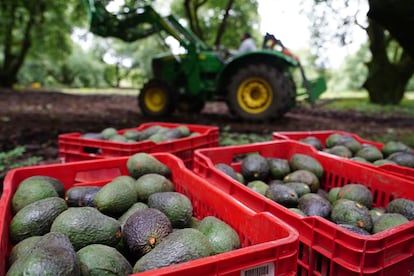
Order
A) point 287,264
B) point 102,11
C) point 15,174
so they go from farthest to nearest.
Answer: point 102,11 < point 15,174 < point 287,264

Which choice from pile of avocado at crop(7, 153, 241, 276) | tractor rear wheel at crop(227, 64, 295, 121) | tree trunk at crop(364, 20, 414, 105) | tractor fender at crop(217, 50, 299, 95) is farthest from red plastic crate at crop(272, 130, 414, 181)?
tree trunk at crop(364, 20, 414, 105)

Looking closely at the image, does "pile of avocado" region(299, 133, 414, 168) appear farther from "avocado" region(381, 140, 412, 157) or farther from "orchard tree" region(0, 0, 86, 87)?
"orchard tree" region(0, 0, 86, 87)

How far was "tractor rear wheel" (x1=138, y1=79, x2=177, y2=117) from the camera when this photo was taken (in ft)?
28.9

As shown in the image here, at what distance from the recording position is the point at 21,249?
1.75 m

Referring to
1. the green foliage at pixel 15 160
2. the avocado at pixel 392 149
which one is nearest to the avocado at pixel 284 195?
the avocado at pixel 392 149

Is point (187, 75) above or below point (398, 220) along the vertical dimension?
above

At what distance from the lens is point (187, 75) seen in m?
8.95

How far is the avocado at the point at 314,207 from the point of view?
2320 millimetres

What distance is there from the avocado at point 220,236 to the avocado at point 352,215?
78 cm

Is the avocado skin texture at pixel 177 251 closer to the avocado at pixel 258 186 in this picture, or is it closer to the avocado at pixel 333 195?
the avocado at pixel 258 186

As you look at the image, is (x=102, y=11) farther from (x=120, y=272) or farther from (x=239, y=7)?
(x=239, y=7)

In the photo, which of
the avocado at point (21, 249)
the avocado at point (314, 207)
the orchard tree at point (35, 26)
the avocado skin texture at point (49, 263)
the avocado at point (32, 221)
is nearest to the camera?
the avocado skin texture at point (49, 263)

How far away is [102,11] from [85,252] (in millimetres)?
7286

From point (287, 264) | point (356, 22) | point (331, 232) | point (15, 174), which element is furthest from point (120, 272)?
point (356, 22)
